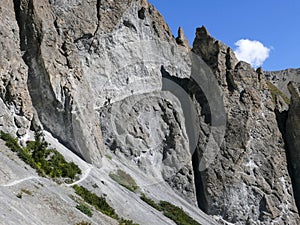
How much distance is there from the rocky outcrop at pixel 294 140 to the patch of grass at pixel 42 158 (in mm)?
30831

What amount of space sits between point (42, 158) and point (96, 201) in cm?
523

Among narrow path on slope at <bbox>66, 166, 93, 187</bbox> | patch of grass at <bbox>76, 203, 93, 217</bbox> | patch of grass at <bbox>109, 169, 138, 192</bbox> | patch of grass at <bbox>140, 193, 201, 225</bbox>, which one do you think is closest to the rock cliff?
narrow path on slope at <bbox>66, 166, 93, 187</bbox>

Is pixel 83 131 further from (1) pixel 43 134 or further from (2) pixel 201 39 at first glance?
(2) pixel 201 39

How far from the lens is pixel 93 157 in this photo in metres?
35.3

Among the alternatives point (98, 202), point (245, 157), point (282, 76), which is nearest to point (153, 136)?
point (245, 157)

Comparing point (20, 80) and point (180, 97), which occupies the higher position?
point (180, 97)

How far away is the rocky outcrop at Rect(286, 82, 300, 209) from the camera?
165ft

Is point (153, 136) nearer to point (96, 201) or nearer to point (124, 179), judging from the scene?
point (124, 179)

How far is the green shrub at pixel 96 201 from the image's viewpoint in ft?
85.5

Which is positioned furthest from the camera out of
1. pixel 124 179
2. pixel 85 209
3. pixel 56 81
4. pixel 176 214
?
pixel 124 179

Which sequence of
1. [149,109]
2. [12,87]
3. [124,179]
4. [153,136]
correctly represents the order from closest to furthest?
[12,87]
[124,179]
[153,136]
[149,109]

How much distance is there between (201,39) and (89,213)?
38.3 meters

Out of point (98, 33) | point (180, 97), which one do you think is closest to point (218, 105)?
point (180, 97)

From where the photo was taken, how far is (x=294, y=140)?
170 ft
